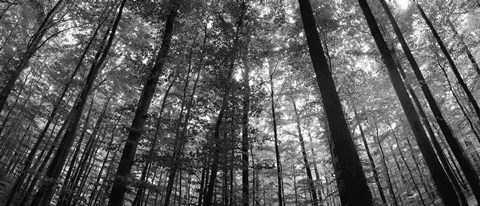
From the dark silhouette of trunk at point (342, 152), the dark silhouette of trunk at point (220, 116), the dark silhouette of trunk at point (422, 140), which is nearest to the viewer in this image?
the dark silhouette of trunk at point (342, 152)

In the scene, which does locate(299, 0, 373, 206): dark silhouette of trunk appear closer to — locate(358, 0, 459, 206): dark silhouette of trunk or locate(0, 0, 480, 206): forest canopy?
locate(0, 0, 480, 206): forest canopy

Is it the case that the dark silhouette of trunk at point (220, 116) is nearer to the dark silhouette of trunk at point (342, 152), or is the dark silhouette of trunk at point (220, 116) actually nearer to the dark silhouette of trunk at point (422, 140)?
the dark silhouette of trunk at point (342, 152)

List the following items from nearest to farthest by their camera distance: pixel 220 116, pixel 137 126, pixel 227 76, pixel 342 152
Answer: pixel 342 152
pixel 137 126
pixel 220 116
pixel 227 76

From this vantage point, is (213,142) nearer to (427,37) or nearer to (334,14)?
(334,14)

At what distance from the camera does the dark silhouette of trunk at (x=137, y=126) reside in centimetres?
682

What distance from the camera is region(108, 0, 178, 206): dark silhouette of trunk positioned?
682cm

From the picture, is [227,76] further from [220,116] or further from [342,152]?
[342,152]

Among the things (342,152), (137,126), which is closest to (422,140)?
(342,152)

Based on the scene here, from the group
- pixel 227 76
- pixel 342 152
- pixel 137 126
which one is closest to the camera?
pixel 342 152

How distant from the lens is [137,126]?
24.9 feet

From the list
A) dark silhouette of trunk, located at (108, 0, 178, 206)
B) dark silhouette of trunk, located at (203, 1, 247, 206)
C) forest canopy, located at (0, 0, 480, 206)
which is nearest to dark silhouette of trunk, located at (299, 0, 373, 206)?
forest canopy, located at (0, 0, 480, 206)

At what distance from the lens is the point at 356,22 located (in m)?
13.5

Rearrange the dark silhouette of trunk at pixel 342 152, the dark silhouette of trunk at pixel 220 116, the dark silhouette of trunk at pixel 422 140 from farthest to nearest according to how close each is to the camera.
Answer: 1. the dark silhouette of trunk at pixel 220 116
2. the dark silhouette of trunk at pixel 422 140
3. the dark silhouette of trunk at pixel 342 152

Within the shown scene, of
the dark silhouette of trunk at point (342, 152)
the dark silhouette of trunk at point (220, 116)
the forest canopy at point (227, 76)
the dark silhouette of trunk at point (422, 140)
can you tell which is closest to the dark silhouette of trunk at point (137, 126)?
the forest canopy at point (227, 76)
